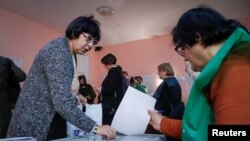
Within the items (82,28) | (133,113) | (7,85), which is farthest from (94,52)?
(133,113)

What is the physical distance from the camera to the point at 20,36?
3.32m

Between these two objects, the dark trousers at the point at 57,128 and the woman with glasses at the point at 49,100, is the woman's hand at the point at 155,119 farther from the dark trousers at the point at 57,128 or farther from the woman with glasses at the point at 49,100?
the dark trousers at the point at 57,128

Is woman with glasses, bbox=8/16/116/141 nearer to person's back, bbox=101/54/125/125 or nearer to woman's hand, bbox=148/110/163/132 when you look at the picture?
woman's hand, bbox=148/110/163/132

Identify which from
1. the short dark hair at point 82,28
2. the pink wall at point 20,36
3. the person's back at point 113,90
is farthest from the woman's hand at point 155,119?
the pink wall at point 20,36

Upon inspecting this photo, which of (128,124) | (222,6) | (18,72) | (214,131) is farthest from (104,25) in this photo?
(214,131)

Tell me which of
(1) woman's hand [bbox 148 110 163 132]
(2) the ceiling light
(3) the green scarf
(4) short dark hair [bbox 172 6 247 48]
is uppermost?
(2) the ceiling light

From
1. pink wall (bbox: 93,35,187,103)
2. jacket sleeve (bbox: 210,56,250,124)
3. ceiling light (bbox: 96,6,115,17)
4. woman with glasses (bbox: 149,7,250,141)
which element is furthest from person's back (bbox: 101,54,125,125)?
pink wall (bbox: 93,35,187,103)

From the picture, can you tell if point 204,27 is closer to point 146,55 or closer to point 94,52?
point 146,55

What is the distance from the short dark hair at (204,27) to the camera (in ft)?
1.67

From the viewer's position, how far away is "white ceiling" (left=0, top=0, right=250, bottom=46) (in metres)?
2.97

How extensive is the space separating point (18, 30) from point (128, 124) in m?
2.91

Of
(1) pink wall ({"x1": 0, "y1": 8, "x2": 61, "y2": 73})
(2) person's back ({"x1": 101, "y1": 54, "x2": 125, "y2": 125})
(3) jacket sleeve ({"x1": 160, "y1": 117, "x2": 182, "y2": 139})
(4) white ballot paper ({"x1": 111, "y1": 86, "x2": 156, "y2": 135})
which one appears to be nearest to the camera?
(3) jacket sleeve ({"x1": 160, "y1": 117, "x2": 182, "y2": 139})

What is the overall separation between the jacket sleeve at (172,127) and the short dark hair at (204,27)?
0.31 m

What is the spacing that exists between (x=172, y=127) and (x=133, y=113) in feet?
0.50
